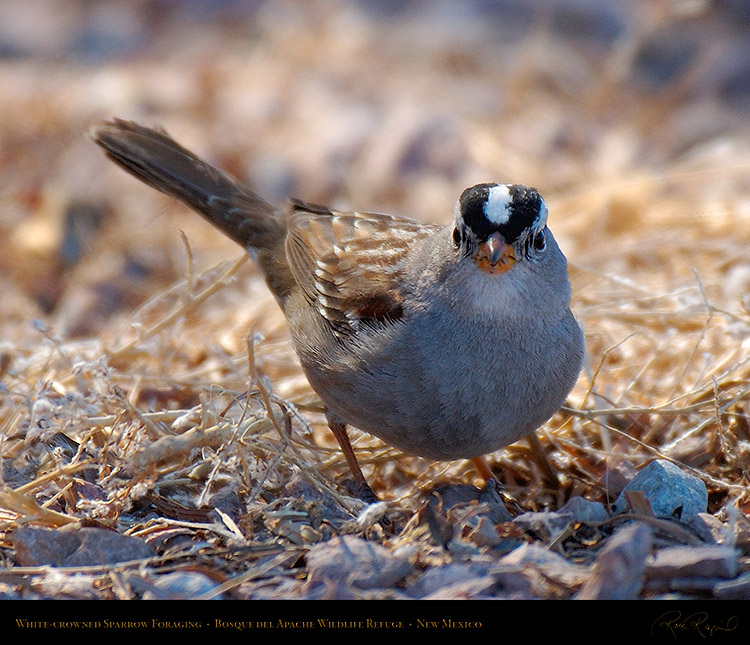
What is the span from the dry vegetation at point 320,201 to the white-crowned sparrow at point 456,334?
0.33 m

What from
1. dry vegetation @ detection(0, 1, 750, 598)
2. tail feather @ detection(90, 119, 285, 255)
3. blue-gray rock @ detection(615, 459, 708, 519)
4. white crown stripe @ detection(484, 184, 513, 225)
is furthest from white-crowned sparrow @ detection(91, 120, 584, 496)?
tail feather @ detection(90, 119, 285, 255)

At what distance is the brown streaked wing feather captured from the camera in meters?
4.11

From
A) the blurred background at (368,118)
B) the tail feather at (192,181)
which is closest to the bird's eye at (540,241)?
the tail feather at (192,181)

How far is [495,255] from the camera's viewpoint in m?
3.56

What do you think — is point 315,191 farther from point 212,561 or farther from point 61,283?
point 212,561

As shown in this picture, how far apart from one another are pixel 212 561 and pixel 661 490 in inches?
67.6

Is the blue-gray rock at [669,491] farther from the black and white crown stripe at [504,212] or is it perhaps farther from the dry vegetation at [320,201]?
the black and white crown stripe at [504,212]

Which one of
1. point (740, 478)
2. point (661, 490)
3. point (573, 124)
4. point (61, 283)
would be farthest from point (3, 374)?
point (573, 124)

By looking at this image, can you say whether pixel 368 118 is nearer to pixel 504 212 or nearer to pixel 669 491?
pixel 504 212

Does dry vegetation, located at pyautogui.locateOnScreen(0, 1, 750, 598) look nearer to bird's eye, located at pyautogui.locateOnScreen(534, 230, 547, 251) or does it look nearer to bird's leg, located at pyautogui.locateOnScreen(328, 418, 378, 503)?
bird's leg, located at pyautogui.locateOnScreen(328, 418, 378, 503)

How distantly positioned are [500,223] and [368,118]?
17.2 feet

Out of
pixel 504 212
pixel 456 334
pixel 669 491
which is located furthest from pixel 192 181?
pixel 669 491

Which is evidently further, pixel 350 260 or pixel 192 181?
pixel 192 181

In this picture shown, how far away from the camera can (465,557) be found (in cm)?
331
